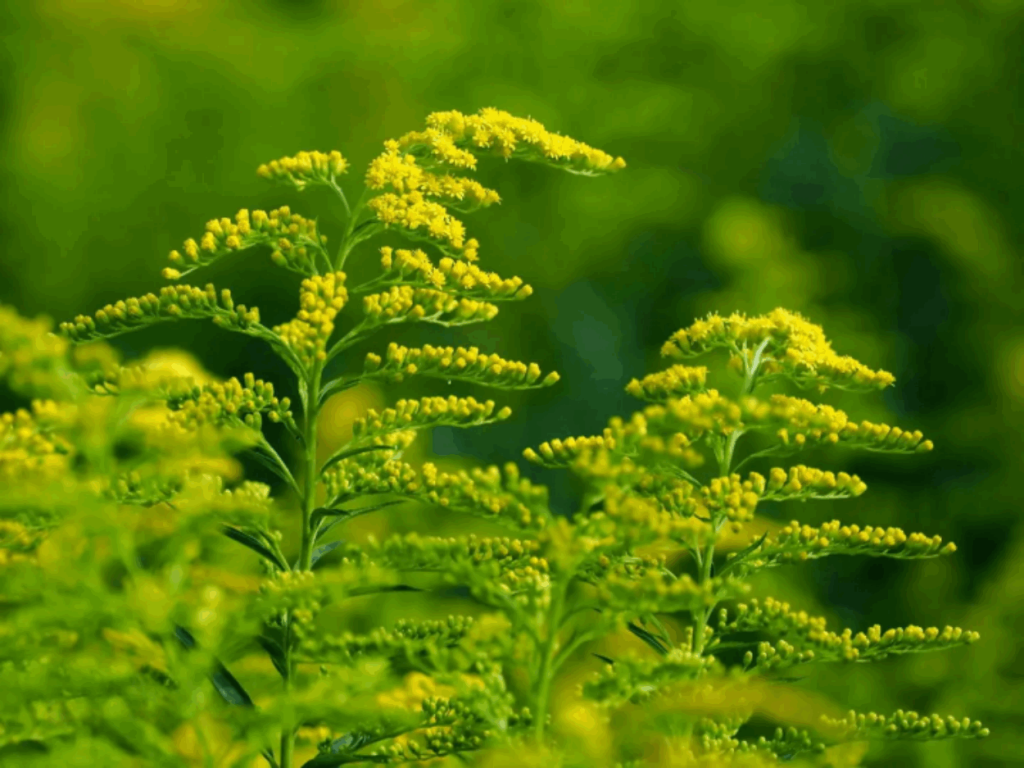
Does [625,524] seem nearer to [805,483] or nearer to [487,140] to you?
[805,483]

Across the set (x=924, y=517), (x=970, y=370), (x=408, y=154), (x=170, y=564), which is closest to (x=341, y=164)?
(x=408, y=154)

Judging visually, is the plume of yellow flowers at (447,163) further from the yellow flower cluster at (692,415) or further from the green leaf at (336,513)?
the yellow flower cluster at (692,415)

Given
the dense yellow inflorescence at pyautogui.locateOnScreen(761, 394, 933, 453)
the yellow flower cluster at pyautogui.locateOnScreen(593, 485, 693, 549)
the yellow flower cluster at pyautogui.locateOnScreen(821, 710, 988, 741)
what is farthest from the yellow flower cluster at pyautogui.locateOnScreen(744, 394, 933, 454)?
the yellow flower cluster at pyautogui.locateOnScreen(821, 710, 988, 741)

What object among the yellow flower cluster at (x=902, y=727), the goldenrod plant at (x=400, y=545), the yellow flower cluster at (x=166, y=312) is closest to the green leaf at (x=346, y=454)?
the goldenrod plant at (x=400, y=545)

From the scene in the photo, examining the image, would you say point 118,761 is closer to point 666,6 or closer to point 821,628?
point 821,628

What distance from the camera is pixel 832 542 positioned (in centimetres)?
105

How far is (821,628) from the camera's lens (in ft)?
3.14

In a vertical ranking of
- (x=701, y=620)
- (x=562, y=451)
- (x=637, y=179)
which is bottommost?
(x=701, y=620)

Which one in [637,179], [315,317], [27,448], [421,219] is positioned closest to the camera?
[27,448]

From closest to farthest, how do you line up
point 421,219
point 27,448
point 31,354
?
1. point 31,354
2. point 27,448
3. point 421,219

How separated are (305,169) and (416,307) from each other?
0.16 m

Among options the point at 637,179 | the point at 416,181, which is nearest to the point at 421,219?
the point at 416,181

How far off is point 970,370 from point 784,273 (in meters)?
0.40

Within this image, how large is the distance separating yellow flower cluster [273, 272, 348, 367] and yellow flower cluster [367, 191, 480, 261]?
0.10 meters
